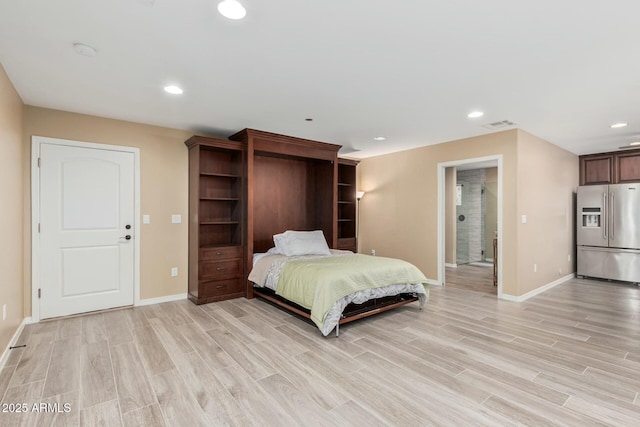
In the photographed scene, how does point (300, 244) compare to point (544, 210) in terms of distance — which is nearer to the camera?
point (300, 244)

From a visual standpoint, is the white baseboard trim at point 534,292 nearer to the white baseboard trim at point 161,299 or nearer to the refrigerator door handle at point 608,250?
the refrigerator door handle at point 608,250

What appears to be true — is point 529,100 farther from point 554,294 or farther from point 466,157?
point 554,294

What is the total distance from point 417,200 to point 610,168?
3.93 metres

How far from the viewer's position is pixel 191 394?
7.16 feet

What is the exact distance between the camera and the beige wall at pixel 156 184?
12.8 feet

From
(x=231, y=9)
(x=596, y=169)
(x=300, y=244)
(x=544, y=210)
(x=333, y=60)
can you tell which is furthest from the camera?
(x=596, y=169)

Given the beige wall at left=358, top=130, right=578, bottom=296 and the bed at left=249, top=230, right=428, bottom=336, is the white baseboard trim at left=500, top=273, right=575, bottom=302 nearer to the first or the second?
the beige wall at left=358, top=130, right=578, bottom=296

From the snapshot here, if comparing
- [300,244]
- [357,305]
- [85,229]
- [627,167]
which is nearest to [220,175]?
[300,244]

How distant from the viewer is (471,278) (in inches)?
240

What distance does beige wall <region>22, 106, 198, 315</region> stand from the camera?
389cm

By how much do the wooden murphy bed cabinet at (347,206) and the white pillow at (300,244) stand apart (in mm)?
1035

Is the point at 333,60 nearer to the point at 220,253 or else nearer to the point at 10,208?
the point at 220,253

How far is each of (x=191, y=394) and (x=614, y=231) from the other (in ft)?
23.5

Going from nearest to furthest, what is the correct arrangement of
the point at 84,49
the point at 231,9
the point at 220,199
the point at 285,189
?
the point at 231,9, the point at 84,49, the point at 220,199, the point at 285,189
